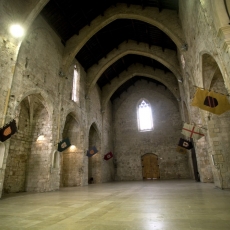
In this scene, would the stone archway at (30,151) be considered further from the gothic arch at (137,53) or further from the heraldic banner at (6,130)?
the gothic arch at (137,53)

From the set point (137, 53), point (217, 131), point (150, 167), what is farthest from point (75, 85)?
point (150, 167)

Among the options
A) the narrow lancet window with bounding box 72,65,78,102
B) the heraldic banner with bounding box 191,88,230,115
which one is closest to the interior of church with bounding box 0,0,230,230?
the heraldic banner with bounding box 191,88,230,115

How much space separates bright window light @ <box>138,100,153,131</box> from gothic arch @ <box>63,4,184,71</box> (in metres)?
9.63

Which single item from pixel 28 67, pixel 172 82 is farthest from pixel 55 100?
pixel 172 82

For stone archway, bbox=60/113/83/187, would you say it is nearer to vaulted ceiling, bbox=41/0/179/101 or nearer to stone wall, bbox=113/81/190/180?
vaulted ceiling, bbox=41/0/179/101

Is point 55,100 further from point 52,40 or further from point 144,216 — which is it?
point 144,216

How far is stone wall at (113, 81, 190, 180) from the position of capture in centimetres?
1666

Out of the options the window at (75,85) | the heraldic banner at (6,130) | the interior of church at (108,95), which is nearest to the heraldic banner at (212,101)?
the interior of church at (108,95)

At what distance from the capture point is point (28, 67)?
8.48 m

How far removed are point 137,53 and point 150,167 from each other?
1099cm

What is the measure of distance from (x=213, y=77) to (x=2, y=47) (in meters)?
8.94

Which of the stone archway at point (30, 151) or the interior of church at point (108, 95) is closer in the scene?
the interior of church at point (108, 95)

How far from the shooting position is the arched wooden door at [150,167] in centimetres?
1705

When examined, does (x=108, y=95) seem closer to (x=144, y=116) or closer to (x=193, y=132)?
(x=144, y=116)
